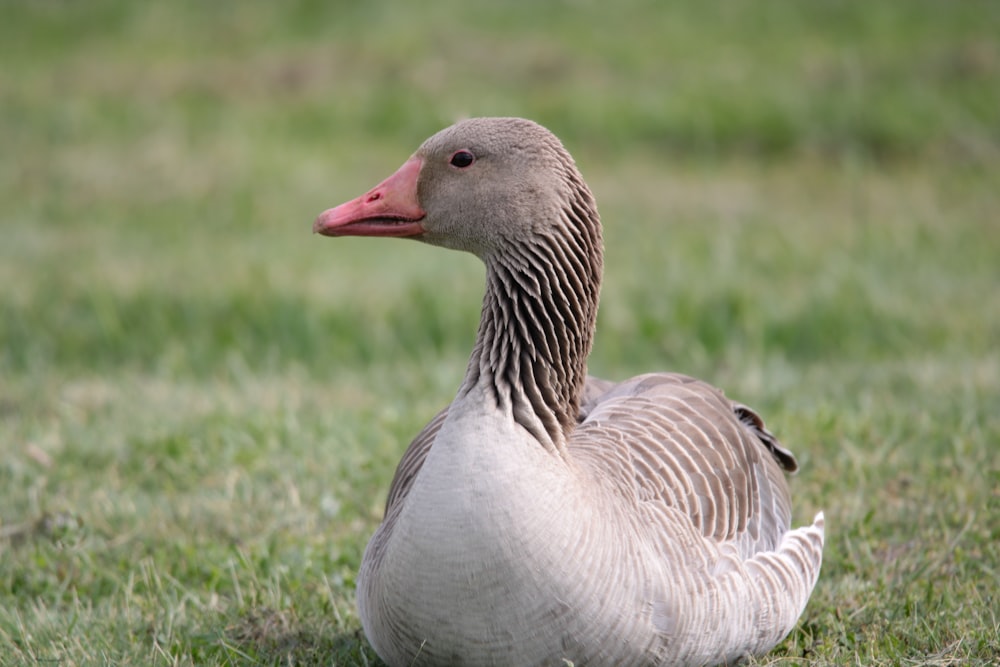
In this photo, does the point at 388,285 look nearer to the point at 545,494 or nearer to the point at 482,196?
the point at 482,196

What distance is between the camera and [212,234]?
36.5 feet

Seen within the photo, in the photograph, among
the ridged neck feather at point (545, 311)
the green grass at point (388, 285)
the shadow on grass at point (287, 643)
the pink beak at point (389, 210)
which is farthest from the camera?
the green grass at point (388, 285)

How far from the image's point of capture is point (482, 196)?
395 cm

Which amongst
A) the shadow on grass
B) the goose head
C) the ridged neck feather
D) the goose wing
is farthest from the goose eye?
the shadow on grass

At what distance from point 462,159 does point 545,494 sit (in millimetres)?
1151

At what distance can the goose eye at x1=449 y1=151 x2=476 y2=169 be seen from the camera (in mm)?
3990

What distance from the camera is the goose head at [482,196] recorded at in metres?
3.93

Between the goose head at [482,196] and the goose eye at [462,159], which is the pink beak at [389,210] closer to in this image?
the goose head at [482,196]

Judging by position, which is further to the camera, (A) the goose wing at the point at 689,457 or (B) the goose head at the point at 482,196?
(A) the goose wing at the point at 689,457

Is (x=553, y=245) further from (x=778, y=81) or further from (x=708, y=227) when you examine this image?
(x=778, y=81)

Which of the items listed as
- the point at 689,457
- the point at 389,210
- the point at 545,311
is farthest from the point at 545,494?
the point at 389,210

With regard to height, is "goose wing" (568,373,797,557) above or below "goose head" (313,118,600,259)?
below

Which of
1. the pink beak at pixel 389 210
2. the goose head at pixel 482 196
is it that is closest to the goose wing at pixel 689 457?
the goose head at pixel 482 196

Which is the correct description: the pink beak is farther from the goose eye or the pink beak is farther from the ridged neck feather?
the ridged neck feather
